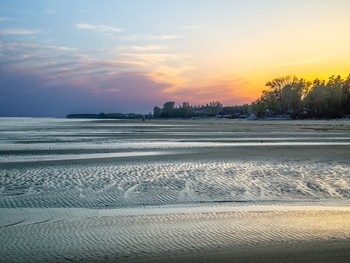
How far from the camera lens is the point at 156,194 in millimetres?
9391

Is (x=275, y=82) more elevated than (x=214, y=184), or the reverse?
(x=275, y=82)

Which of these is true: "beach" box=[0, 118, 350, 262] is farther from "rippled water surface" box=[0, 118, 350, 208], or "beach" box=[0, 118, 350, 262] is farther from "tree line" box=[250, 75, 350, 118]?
"tree line" box=[250, 75, 350, 118]

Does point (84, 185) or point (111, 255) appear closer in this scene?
point (111, 255)

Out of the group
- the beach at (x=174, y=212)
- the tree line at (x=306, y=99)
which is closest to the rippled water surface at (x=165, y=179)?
the beach at (x=174, y=212)

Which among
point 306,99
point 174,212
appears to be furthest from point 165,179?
point 306,99

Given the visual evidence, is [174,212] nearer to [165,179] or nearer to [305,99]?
[165,179]

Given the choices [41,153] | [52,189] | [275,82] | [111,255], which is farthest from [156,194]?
[275,82]

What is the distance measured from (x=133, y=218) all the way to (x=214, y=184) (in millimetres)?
4097

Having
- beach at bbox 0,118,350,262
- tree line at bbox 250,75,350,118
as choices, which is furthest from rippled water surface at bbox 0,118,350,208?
tree line at bbox 250,75,350,118

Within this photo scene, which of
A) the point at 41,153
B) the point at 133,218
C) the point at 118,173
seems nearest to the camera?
the point at 133,218

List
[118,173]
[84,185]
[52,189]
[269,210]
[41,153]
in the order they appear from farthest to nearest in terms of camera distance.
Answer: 1. [41,153]
2. [118,173]
3. [84,185]
4. [52,189]
5. [269,210]

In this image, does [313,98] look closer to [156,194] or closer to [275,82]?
[275,82]

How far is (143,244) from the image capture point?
529 centimetres

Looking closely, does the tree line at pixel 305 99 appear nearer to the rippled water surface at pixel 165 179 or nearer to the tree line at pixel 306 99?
the tree line at pixel 306 99
